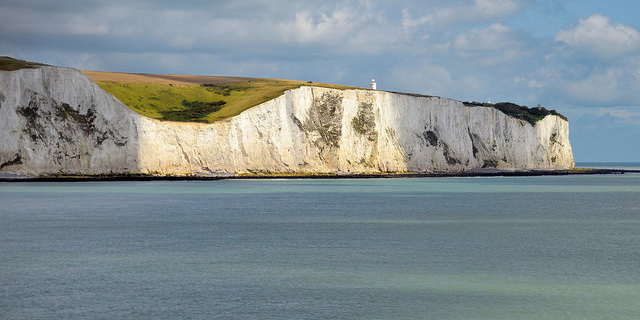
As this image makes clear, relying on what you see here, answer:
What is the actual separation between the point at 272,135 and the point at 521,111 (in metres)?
55.5

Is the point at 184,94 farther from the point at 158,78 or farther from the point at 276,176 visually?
the point at 276,176

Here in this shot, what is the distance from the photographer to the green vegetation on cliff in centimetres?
12912

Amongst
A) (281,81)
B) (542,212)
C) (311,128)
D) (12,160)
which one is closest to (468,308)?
(542,212)

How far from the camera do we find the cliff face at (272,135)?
76.4 m

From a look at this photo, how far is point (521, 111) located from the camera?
135 meters

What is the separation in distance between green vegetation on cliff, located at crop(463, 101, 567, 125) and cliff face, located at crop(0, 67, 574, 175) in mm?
1896

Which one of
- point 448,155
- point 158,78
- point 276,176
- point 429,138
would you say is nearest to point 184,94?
point 158,78

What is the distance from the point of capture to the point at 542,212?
146 feet

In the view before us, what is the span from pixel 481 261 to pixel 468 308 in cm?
725

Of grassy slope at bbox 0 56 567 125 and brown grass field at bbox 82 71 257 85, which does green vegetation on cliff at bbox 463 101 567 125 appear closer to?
grassy slope at bbox 0 56 567 125

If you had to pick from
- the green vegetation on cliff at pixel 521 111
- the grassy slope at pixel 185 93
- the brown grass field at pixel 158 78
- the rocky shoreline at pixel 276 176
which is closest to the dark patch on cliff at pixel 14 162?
the rocky shoreline at pixel 276 176

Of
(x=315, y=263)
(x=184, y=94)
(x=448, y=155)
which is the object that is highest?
(x=184, y=94)

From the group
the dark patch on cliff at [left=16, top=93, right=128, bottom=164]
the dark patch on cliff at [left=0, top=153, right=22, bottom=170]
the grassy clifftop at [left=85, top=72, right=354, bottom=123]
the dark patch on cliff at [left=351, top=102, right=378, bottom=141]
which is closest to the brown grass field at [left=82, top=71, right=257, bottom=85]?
the grassy clifftop at [left=85, top=72, right=354, bottom=123]

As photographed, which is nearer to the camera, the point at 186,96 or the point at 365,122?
the point at 365,122
